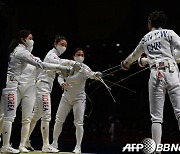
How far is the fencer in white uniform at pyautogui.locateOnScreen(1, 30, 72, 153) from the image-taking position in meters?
3.85

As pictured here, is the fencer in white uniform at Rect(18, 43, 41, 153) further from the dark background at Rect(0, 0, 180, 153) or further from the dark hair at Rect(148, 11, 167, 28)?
the dark background at Rect(0, 0, 180, 153)

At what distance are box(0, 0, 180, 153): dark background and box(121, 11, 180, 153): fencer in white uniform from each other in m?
4.96

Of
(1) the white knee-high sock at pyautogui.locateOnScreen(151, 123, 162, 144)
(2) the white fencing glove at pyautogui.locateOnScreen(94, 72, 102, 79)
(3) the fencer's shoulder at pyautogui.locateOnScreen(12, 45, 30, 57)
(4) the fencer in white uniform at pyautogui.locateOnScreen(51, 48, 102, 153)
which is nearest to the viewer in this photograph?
(1) the white knee-high sock at pyautogui.locateOnScreen(151, 123, 162, 144)

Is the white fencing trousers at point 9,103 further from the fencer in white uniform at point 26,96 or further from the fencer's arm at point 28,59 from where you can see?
the fencer's arm at point 28,59

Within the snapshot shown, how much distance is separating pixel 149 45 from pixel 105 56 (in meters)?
5.62

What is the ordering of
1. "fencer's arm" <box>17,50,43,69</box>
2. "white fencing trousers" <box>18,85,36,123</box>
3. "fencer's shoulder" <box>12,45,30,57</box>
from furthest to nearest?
"white fencing trousers" <box>18,85,36,123</box>
"fencer's shoulder" <box>12,45,30,57</box>
"fencer's arm" <box>17,50,43,69</box>

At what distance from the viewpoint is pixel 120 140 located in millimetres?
7652

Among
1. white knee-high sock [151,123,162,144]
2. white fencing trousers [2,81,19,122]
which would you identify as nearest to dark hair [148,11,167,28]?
white knee-high sock [151,123,162,144]

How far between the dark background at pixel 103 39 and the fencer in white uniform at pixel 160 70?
4958 mm

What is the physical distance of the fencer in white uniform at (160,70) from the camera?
3.21 metres

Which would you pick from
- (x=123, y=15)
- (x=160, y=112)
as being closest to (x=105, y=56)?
(x=123, y=15)

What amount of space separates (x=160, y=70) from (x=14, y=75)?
60.2 inches

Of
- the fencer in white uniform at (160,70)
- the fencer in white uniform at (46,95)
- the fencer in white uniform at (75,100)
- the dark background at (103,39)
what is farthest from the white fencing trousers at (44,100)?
the dark background at (103,39)

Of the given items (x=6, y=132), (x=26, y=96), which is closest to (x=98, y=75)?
(x=26, y=96)
